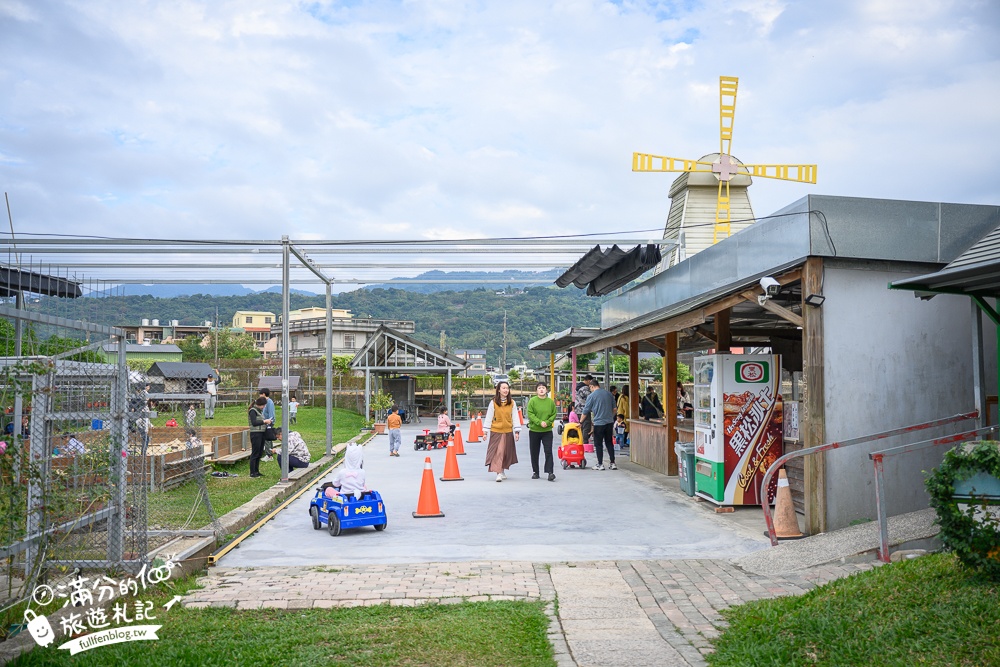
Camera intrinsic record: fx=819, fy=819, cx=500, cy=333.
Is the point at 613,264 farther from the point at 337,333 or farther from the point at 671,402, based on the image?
the point at 337,333

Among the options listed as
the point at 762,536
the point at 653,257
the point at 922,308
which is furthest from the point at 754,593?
the point at 653,257

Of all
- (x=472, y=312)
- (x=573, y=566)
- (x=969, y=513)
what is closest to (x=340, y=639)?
(x=573, y=566)

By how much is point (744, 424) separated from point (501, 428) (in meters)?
4.90

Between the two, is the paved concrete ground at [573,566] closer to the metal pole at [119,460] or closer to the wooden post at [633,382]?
the metal pole at [119,460]

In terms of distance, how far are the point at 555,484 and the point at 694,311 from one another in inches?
174

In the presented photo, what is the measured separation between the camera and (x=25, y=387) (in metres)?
5.45

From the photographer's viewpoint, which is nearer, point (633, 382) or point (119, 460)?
point (119, 460)

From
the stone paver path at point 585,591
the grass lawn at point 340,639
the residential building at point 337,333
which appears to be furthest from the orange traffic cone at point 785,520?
the residential building at point 337,333

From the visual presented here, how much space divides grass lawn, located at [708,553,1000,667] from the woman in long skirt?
8.34 m

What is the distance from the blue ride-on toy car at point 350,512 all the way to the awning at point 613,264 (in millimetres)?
8034

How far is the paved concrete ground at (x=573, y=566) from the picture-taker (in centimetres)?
570

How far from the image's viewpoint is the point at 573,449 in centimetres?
1633

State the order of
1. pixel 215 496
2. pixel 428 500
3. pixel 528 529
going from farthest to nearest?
pixel 215 496, pixel 428 500, pixel 528 529

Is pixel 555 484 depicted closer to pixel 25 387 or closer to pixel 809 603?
pixel 809 603
